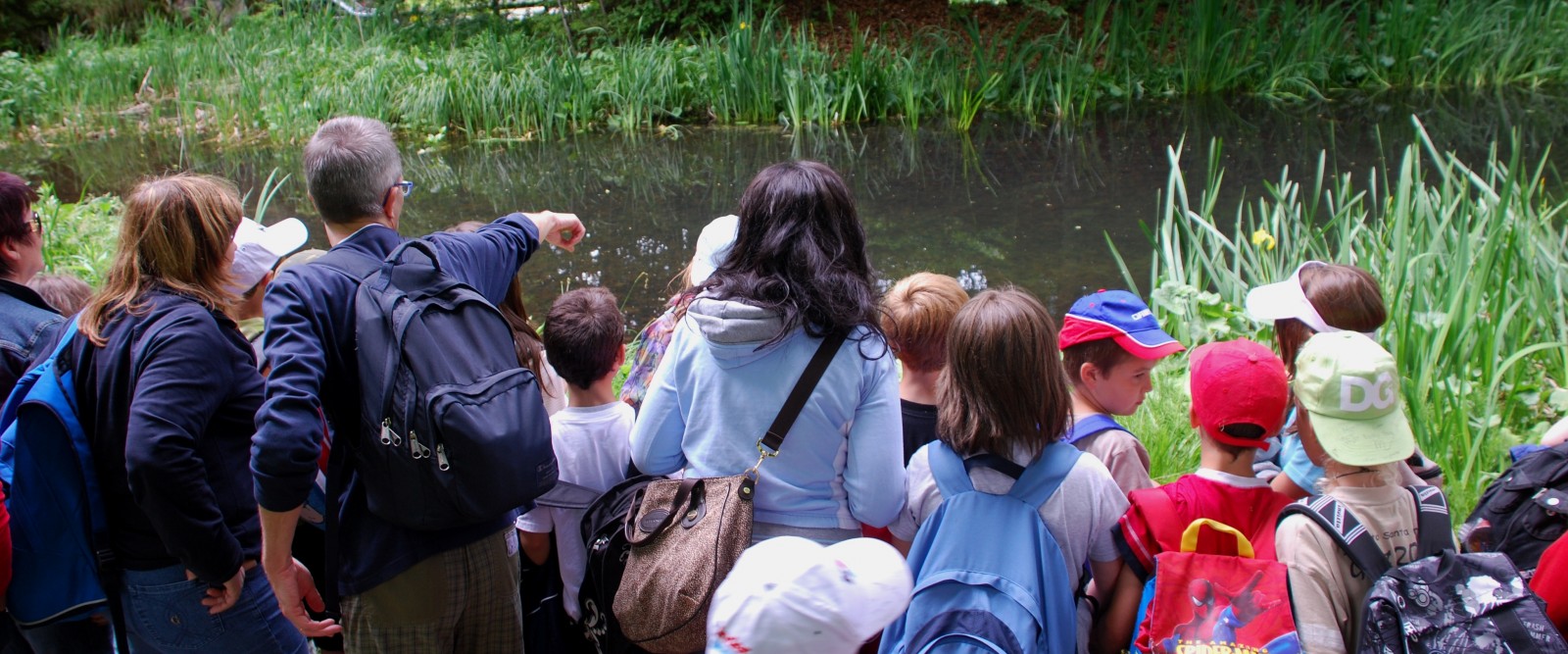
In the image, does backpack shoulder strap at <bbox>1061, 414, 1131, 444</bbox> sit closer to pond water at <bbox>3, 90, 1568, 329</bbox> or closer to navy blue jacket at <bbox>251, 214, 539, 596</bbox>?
navy blue jacket at <bbox>251, 214, 539, 596</bbox>

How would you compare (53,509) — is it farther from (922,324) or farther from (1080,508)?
A: (1080,508)

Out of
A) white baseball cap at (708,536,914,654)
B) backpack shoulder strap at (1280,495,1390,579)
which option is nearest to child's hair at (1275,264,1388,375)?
backpack shoulder strap at (1280,495,1390,579)

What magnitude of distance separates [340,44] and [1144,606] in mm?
11414

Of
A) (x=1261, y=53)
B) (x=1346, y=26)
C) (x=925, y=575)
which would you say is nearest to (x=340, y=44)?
(x=1261, y=53)

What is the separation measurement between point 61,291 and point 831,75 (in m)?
7.26

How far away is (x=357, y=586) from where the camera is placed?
1748 millimetres

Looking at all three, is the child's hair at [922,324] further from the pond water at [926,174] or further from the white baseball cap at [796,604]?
the pond water at [926,174]

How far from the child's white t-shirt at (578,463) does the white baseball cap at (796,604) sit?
85cm

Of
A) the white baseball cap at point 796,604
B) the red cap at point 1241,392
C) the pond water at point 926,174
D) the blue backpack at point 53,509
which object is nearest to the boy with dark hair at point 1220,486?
the red cap at point 1241,392

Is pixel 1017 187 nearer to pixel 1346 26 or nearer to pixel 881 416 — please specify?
pixel 1346 26

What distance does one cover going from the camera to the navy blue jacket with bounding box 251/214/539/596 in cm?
157

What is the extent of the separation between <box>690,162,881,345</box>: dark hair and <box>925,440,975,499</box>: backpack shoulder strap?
0.77 feet

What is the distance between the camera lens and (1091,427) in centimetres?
194

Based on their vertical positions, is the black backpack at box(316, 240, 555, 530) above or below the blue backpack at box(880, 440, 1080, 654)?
above
